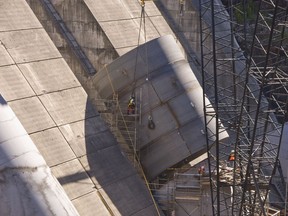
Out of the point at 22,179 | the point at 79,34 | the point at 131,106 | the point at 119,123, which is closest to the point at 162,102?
the point at 131,106

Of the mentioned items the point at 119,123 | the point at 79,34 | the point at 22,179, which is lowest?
the point at 22,179

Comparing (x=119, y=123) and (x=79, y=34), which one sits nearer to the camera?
(x=119, y=123)

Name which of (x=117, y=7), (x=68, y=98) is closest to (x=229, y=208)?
(x=68, y=98)

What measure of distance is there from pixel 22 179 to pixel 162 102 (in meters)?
9.09

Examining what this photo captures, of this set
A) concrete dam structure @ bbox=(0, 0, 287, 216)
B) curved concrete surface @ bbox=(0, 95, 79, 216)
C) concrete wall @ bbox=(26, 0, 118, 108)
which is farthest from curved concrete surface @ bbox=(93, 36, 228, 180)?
curved concrete surface @ bbox=(0, 95, 79, 216)

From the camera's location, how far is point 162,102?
24.0 meters

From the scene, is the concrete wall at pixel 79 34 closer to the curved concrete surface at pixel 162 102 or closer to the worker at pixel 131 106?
the curved concrete surface at pixel 162 102

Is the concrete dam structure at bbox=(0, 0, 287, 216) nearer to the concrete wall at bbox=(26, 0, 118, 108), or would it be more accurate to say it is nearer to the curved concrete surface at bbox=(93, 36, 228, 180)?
the curved concrete surface at bbox=(93, 36, 228, 180)

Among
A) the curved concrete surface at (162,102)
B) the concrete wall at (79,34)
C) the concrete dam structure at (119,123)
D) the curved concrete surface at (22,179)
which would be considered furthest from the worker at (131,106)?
the curved concrete surface at (22,179)

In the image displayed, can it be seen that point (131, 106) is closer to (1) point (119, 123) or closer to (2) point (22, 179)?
(1) point (119, 123)

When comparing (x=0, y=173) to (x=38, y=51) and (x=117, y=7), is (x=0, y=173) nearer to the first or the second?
(x=38, y=51)

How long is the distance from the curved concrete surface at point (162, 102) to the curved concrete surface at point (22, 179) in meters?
7.88

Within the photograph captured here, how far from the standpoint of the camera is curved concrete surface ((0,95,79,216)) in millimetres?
15789

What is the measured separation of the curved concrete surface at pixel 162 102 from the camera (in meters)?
23.9
